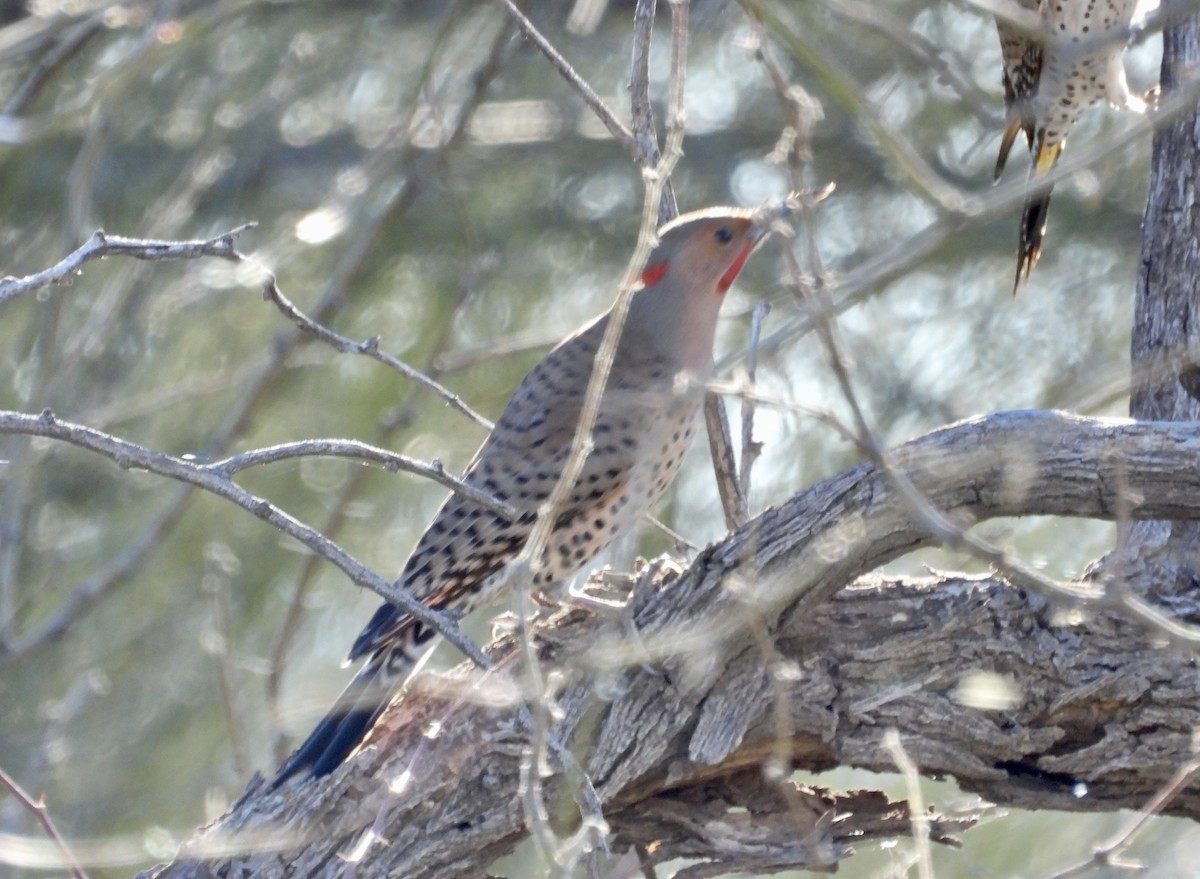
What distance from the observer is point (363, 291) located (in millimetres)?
5082

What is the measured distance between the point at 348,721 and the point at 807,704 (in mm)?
898

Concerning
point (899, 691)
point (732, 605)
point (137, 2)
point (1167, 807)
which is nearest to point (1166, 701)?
point (1167, 807)

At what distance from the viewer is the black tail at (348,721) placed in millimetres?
3033

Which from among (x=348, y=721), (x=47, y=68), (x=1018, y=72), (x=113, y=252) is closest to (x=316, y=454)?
(x=113, y=252)

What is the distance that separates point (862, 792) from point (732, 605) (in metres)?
0.50

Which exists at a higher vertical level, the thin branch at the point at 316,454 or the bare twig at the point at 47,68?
the bare twig at the point at 47,68

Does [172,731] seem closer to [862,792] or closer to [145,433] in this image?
[145,433]

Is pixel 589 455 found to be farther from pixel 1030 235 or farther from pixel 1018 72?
pixel 1018 72

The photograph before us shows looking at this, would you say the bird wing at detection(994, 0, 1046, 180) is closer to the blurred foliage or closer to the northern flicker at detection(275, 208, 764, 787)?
the blurred foliage

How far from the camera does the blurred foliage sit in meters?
4.80

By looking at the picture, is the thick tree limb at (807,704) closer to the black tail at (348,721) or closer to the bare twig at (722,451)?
the black tail at (348,721)

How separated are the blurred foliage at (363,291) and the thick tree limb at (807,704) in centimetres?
165

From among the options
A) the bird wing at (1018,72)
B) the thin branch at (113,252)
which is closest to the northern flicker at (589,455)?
the bird wing at (1018,72)

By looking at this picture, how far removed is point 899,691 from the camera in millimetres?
2979
